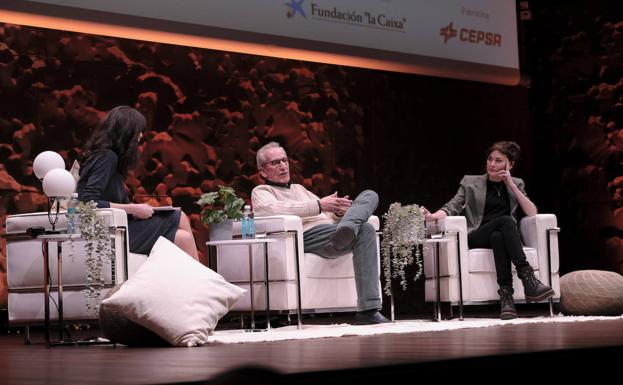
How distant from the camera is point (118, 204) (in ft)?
17.9

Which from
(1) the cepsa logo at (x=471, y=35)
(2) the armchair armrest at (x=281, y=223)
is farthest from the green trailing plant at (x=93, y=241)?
(1) the cepsa logo at (x=471, y=35)

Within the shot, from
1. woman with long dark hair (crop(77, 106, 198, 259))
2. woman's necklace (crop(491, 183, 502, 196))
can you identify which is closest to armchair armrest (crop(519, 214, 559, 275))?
Result: woman's necklace (crop(491, 183, 502, 196))

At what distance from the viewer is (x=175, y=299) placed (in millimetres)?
4516

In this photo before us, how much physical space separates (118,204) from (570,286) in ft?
10.2

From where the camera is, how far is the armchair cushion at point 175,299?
4.48m

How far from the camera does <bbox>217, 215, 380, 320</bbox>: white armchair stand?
5906 millimetres

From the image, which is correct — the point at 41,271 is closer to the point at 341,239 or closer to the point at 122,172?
the point at 122,172

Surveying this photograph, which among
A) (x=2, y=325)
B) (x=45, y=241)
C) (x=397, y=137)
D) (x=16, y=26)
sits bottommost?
(x=2, y=325)

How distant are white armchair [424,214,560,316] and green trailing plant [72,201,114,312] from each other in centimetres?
227

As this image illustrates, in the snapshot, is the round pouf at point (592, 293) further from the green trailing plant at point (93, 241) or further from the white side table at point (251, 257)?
the green trailing plant at point (93, 241)

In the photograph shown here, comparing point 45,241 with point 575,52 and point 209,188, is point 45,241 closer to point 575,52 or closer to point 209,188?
point 209,188

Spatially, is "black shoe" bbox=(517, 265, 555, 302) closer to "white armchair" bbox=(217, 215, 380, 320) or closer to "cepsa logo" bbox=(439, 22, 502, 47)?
"white armchair" bbox=(217, 215, 380, 320)

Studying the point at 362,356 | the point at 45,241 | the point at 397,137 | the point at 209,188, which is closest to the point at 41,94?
the point at 209,188

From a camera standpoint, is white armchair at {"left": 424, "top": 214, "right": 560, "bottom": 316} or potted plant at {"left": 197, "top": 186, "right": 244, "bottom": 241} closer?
potted plant at {"left": 197, "top": 186, "right": 244, "bottom": 241}
